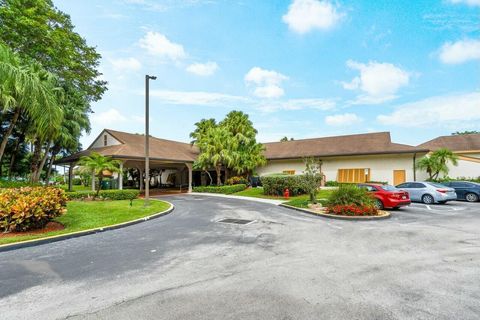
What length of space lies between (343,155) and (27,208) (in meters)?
24.5

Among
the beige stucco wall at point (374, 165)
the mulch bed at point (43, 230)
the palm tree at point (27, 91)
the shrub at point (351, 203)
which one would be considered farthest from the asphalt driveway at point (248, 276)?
the beige stucco wall at point (374, 165)

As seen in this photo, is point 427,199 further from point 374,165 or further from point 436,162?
point 374,165

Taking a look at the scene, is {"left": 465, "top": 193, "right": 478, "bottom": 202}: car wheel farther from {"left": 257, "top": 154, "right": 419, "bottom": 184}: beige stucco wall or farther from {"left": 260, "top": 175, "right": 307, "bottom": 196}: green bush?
{"left": 260, "top": 175, "right": 307, "bottom": 196}: green bush

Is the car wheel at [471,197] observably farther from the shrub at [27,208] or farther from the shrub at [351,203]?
the shrub at [27,208]

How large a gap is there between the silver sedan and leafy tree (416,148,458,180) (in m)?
7.01

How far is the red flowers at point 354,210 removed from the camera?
1105 cm

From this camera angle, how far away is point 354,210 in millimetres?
11109

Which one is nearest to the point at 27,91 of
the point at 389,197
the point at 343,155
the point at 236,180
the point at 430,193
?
the point at 389,197

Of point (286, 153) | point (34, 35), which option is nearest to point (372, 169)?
point (286, 153)

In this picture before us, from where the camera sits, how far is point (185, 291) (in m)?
3.97

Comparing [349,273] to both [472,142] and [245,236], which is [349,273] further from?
[472,142]

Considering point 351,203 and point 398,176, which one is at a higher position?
point 398,176

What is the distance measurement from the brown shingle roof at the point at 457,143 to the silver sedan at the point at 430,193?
1792 cm

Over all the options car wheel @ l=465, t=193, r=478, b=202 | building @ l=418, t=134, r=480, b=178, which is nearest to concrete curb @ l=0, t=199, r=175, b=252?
car wheel @ l=465, t=193, r=478, b=202
